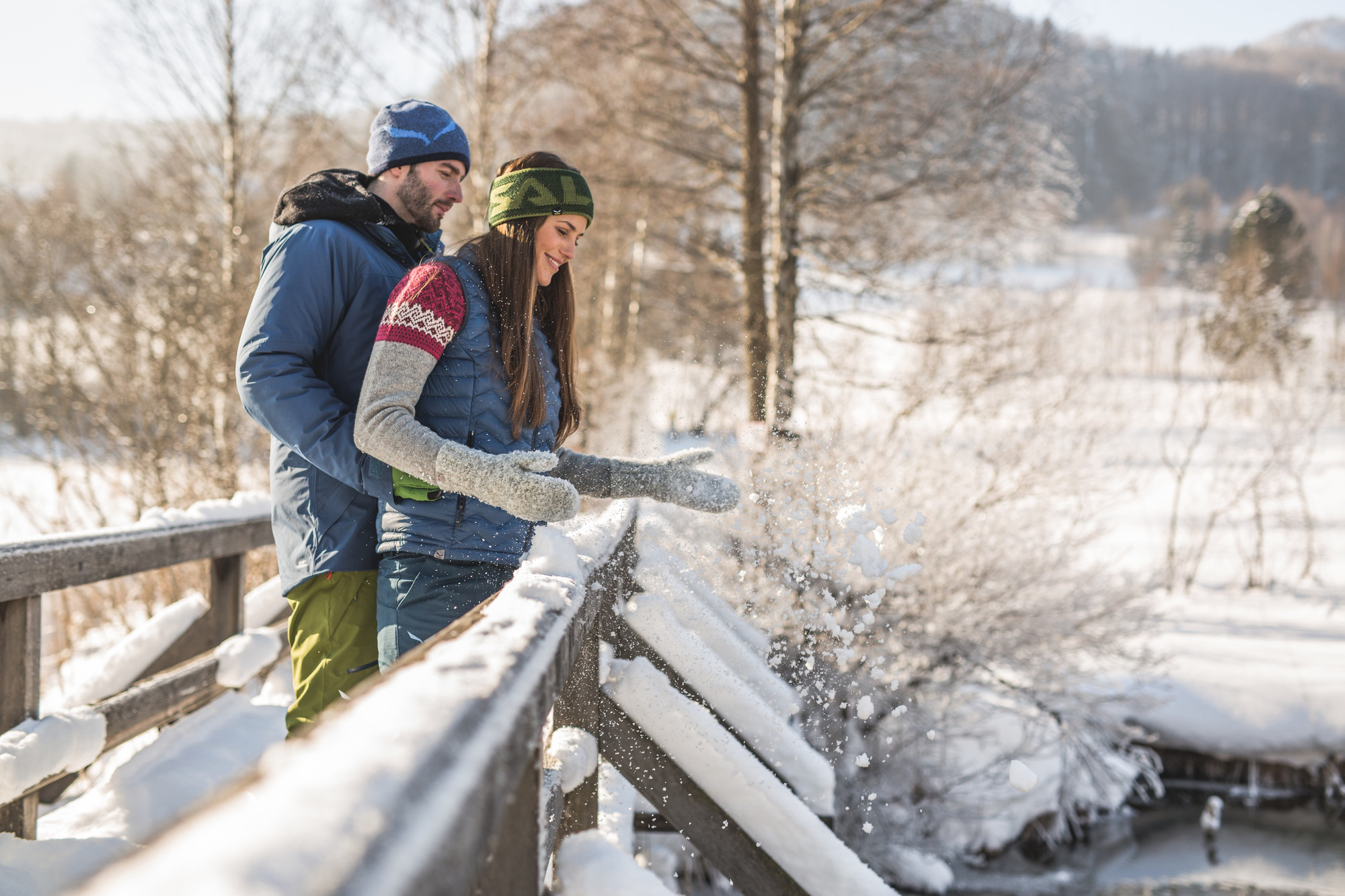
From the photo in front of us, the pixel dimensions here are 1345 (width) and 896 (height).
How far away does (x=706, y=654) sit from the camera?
75.7 inches

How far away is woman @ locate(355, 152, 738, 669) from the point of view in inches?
58.9

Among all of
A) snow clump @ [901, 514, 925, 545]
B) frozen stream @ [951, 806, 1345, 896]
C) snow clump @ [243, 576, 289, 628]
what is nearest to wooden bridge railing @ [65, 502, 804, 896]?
snow clump @ [901, 514, 925, 545]

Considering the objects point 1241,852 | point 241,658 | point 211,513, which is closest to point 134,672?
point 241,658

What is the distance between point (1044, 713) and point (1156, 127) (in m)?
92.5

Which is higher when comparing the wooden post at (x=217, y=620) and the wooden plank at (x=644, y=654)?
the wooden plank at (x=644, y=654)

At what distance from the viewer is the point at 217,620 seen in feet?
11.4

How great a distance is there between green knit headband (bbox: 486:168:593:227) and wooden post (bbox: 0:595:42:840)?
1.48 meters

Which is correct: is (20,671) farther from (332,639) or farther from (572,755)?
(572,755)

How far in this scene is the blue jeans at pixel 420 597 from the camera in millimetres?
1615

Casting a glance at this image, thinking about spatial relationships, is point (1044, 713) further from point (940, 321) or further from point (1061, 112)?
point (1061, 112)

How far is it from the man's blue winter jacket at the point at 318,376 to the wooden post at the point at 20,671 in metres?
0.84

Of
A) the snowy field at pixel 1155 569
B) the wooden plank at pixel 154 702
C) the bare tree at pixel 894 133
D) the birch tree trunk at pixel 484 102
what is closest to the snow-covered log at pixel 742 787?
the snowy field at pixel 1155 569

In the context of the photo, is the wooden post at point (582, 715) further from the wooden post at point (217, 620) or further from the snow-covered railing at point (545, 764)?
the wooden post at point (217, 620)

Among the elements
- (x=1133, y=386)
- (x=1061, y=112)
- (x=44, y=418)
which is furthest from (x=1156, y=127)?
(x=44, y=418)
